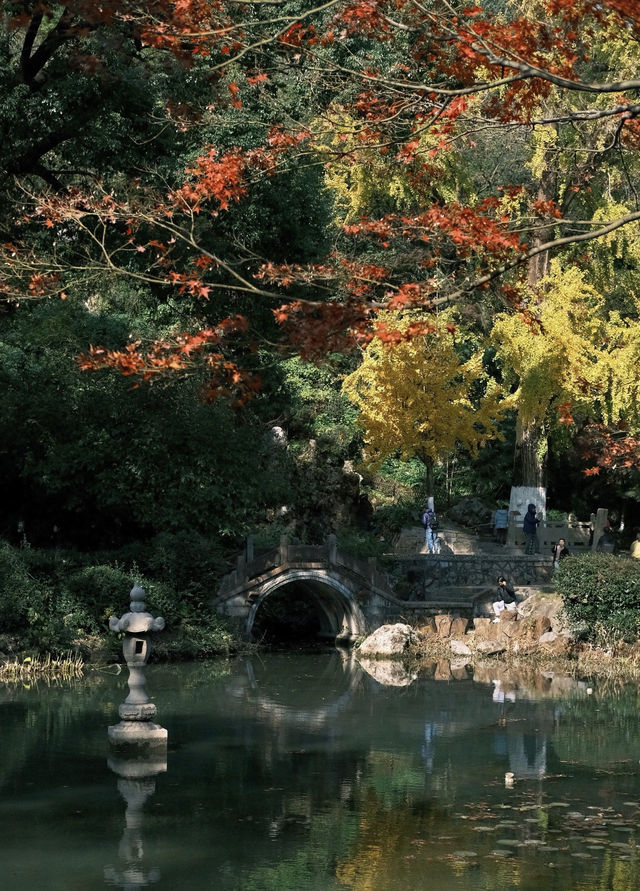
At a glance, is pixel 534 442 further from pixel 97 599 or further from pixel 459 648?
pixel 97 599

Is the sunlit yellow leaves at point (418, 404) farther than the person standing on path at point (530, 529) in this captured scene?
Yes

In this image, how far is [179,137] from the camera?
23.5 metres

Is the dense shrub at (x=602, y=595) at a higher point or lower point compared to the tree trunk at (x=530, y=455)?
lower

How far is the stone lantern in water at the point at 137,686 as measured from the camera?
15469mm

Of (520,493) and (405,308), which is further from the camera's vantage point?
(520,493)

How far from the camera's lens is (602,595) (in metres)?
26.1

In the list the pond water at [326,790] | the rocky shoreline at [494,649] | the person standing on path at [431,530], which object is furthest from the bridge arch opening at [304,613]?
the pond water at [326,790]

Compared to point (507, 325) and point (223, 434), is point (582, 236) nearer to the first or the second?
point (223, 434)

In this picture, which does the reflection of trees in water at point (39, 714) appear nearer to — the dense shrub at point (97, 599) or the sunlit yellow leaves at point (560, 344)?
the dense shrub at point (97, 599)

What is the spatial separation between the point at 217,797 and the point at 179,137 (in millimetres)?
13666

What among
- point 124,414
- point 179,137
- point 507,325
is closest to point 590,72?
point 507,325

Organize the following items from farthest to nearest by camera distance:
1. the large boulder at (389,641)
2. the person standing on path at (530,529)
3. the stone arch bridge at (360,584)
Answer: the person standing on path at (530,529), the stone arch bridge at (360,584), the large boulder at (389,641)

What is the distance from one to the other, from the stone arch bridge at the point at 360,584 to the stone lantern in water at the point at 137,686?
40.7 feet

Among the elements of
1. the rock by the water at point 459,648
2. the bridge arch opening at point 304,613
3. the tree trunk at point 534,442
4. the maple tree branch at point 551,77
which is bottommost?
the rock by the water at point 459,648
